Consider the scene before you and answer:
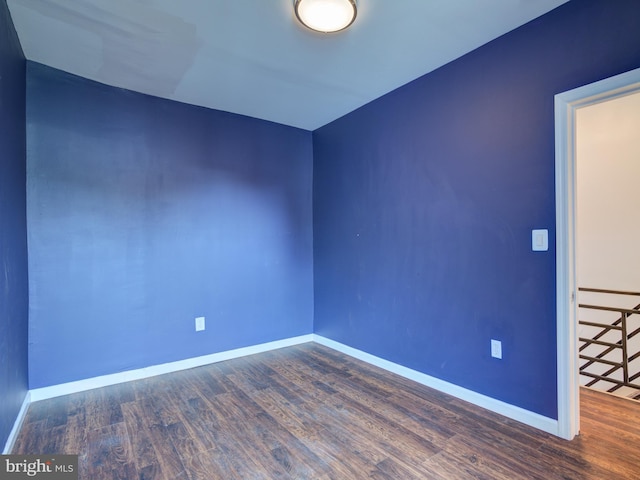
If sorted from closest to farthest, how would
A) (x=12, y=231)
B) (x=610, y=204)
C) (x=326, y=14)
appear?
(x=326, y=14)
(x=12, y=231)
(x=610, y=204)

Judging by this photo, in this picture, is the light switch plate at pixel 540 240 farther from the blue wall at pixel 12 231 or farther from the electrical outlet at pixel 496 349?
the blue wall at pixel 12 231

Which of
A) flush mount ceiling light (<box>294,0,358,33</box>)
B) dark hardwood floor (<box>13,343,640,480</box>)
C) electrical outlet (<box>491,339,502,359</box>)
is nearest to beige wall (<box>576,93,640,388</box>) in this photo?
dark hardwood floor (<box>13,343,640,480</box>)

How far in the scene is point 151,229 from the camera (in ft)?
9.30

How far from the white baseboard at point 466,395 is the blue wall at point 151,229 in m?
1.00

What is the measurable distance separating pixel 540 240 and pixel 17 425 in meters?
3.37

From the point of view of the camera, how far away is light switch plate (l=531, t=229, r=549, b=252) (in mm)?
1891

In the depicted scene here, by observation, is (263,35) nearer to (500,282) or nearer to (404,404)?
(500,282)

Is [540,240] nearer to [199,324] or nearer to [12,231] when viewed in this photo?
[199,324]

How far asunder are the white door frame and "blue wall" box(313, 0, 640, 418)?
5 centimetres

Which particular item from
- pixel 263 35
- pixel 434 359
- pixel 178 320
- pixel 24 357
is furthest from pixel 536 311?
pixel 24 357

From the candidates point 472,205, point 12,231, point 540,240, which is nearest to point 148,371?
point 12,231

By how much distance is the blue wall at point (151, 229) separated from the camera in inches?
95.3

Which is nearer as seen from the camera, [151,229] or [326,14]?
[326,14]

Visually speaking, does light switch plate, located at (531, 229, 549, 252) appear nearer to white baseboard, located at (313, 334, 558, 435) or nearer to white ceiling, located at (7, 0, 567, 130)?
white baseboard, located at (313, 334, 558, 435)
